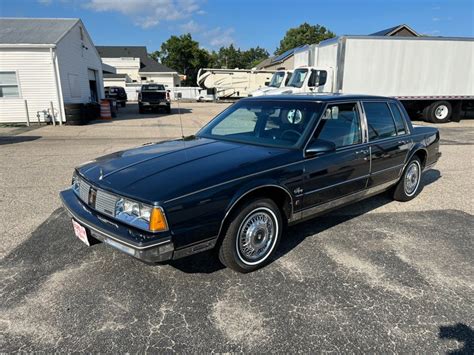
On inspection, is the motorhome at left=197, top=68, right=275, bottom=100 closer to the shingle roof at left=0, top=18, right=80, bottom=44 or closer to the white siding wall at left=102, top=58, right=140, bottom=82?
the shingle roof at left=0, top=18, right=80, bottom=44

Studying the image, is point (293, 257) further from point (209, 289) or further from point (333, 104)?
point (333, 104)

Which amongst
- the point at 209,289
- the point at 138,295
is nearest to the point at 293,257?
the point at 209,289

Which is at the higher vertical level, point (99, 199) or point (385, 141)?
point (385, 141)

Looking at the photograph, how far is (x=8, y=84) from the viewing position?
15.9m

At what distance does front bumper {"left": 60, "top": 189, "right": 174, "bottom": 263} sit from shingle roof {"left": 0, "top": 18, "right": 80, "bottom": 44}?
1612 centimetres

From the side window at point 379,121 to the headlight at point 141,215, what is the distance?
9.40 ft

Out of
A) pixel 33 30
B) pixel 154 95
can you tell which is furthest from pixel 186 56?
pixel 33 30

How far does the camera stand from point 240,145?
12.1 ft

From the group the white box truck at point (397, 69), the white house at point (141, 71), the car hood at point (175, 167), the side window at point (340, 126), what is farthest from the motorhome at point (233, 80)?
the car hood at point (175, 167)

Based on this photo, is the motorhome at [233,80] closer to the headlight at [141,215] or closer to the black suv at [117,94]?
the black suv at [117,94]

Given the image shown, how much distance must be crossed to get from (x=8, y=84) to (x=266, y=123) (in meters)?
16.4

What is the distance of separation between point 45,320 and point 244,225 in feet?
5.58

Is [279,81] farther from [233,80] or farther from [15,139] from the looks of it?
[233,80]

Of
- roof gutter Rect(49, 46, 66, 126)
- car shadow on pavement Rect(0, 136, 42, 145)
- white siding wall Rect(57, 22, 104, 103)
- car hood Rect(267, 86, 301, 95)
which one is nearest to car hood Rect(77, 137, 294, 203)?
car shadow on pavement Rect(0, 136, 42, 145)
